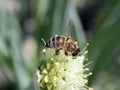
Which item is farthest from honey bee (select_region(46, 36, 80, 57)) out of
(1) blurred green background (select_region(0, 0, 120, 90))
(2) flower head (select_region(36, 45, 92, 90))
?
(1) blurred green background (select_region(0, 0, 120, 90))

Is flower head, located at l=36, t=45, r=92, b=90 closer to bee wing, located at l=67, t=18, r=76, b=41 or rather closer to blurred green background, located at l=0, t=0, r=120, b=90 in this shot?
bee wing, located at l=67, t=18, r=76, b=41

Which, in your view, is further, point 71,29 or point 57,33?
point 57,33

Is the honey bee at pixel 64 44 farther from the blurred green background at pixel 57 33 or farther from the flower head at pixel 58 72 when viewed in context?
the blurred green background at pixel 57 33

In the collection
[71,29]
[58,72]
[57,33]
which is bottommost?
[58,72]

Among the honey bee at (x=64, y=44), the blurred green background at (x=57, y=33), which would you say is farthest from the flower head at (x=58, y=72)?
the blurred green background at (x=57, y=33)

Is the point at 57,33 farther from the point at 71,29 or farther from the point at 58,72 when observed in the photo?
the point at 58,72

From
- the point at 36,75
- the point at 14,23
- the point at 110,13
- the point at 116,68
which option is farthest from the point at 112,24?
the point at 36,75

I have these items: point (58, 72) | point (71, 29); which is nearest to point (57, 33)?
point (71, 29)
